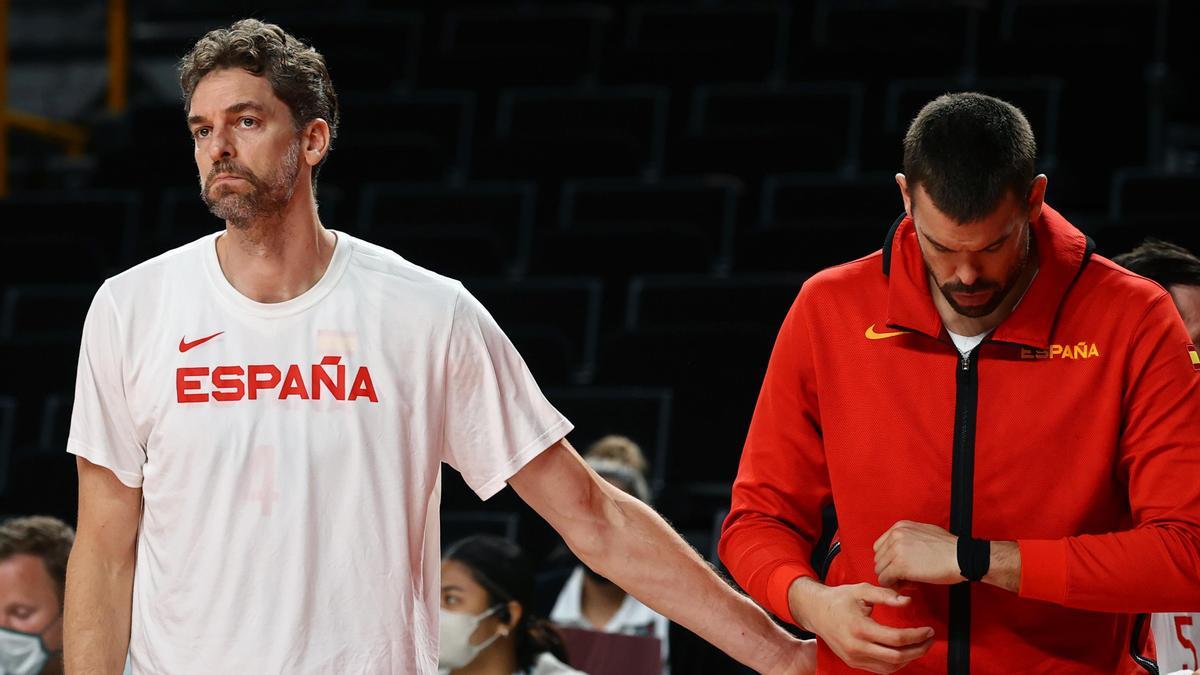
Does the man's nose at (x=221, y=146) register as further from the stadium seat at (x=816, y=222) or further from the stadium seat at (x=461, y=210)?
the stadium seat at (x=461, y=210)

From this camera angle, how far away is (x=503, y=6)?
29.2ft

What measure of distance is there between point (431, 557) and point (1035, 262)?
111 cm

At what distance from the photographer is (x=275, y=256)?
2.56 m

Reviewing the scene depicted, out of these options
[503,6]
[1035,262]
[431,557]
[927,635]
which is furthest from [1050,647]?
[503,6]

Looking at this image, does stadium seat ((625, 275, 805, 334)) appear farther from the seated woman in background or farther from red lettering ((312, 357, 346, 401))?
red lettering ((312, 357, 346, 401))

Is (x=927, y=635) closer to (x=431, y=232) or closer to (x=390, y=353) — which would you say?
(x=390, y=353)

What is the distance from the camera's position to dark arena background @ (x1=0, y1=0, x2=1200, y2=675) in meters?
5.40

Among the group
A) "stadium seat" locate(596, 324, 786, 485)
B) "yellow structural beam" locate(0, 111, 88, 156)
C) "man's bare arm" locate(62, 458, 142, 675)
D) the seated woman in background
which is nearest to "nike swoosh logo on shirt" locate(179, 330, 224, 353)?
"man's bare arm" locate(62, 458, 142, 675)

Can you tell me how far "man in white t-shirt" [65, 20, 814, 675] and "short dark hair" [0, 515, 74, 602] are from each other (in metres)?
1.67

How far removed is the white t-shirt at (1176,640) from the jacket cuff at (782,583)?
3.02ft

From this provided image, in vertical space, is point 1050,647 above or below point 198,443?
below

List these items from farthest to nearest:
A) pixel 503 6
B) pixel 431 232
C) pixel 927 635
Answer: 1. pixel 503 6
2. pixel 431 232
3. pixel 927 635

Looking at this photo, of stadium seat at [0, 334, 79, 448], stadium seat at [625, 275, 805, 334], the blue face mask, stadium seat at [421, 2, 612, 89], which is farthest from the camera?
stadium seat at [421, 2, 612, 89]

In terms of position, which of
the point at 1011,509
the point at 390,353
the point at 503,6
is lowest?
the point at 1011,509
